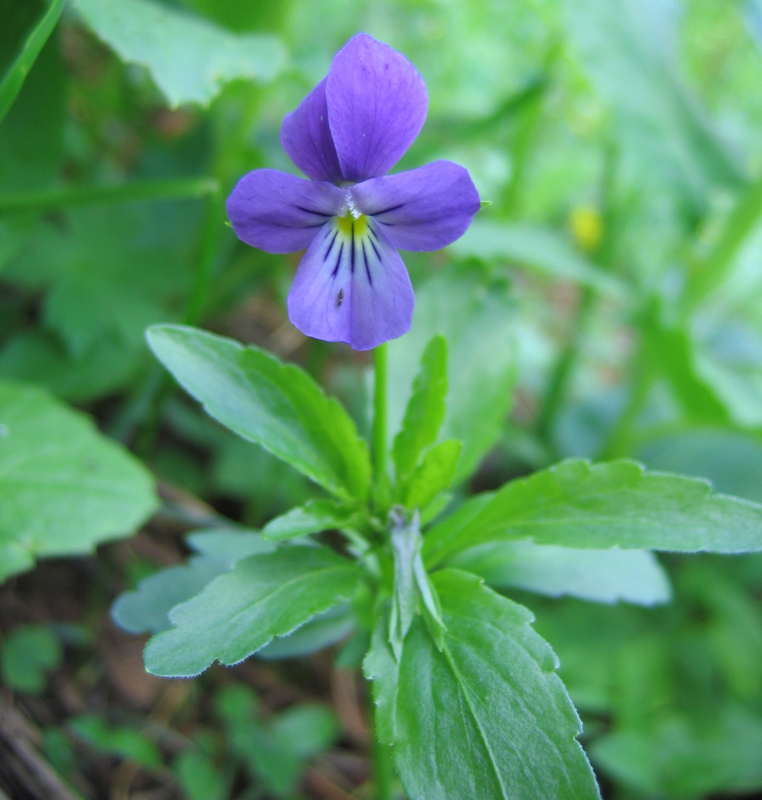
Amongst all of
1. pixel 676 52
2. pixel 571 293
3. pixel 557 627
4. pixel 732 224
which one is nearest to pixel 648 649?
pixel 557 627

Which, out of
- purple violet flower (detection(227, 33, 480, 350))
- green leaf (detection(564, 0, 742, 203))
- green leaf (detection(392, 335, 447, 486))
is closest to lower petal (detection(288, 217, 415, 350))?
purple violet flower (detection(227, 33, 480, 350))

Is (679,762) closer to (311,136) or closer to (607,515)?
(607,515)

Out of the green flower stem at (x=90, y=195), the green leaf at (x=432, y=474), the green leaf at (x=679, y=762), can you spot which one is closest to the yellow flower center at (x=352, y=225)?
the green leaf at (x=432, y=474)

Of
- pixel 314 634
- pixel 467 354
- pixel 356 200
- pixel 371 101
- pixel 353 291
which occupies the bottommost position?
pixel 314 634

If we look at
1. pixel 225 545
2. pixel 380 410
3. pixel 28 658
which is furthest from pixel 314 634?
pixel 28 658

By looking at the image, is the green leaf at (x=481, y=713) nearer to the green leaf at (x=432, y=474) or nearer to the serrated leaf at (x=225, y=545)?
the green leaf at (x=432, y=474)

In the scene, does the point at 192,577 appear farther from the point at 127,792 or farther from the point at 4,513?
the point at 127,792
